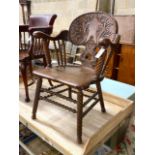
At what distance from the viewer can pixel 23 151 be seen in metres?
1.64

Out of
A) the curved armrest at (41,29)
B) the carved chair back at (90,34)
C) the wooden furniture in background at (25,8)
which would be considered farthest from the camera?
the wooden furniture in background at (25,8)

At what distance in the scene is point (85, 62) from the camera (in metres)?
1.69

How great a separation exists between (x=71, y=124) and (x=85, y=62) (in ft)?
1.85

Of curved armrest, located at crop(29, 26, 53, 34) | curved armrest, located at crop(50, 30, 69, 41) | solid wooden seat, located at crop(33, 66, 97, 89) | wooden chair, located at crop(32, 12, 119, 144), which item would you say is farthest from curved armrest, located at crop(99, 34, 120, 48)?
curved armrest, located at crop(29, 26, 53, 34)

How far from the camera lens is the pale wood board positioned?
1.26 metres

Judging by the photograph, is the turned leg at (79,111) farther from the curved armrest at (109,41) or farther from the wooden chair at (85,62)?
the curved armrest at (109,41)

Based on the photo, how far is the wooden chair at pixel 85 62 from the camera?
1.28 meters

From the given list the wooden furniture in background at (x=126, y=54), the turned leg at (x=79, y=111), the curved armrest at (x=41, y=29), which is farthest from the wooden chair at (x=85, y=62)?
the wooden furniture in background at (x=126, y=54)

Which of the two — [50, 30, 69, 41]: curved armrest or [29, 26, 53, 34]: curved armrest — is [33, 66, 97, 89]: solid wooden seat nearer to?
[50, 30, 69, 41]: curved armrest

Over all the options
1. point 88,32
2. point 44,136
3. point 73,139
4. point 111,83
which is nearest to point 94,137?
point 73,139

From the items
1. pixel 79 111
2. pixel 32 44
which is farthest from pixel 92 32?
pixel 79 111

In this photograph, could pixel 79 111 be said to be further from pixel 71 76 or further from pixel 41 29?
pixel 41 29

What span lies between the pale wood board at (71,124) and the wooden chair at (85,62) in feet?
0.25

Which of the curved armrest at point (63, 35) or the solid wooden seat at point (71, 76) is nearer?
the solid wooden seat at point (71, 76)
